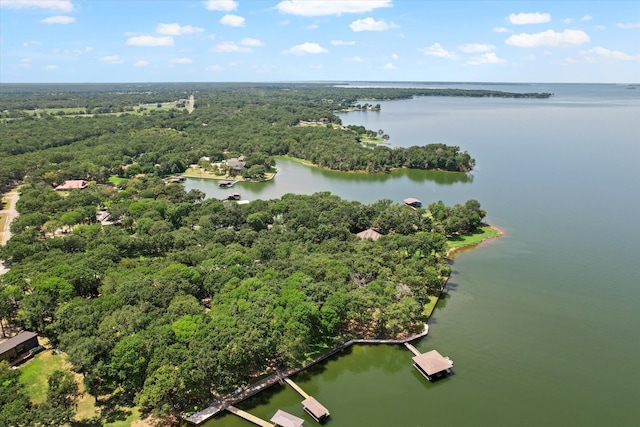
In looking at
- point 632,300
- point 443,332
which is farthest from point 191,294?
point 632,300

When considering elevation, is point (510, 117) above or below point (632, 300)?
above

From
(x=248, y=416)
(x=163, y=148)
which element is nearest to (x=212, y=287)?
(x=248, y=416)

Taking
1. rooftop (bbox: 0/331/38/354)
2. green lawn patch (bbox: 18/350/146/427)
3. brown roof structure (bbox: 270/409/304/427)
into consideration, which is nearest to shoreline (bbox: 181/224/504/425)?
brown roof structure (bbox: 270/409/304/427)

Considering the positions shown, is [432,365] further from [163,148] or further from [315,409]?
[163,148]

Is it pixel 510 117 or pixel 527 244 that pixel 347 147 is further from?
pixel 510 117

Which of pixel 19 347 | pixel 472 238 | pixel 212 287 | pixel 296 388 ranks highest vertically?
pixel 212 287

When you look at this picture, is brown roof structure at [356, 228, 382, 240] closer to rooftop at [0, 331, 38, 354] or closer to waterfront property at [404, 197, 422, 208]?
waterfront property at [404, 197, 422, 208]
